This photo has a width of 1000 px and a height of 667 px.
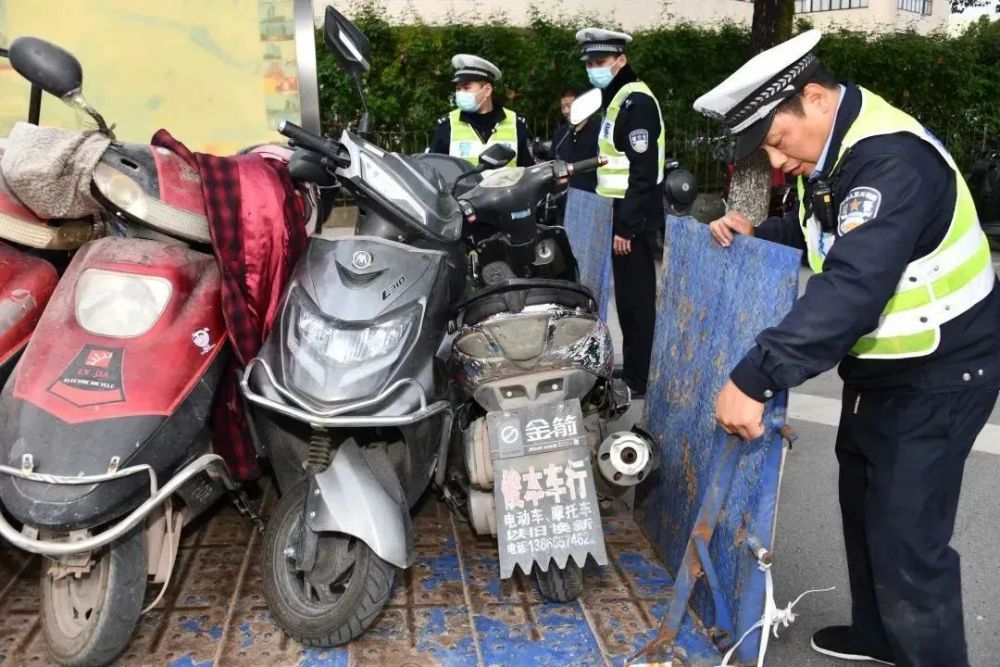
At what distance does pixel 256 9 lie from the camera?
5.02m

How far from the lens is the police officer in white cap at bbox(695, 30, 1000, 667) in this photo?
2037 mm

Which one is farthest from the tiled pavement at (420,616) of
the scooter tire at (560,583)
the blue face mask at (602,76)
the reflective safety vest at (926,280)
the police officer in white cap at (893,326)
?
the blue face mask at (602,76)

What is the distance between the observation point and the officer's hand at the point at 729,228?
271 cm

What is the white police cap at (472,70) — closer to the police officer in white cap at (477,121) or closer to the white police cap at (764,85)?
the police officer in white cap at (477,121)

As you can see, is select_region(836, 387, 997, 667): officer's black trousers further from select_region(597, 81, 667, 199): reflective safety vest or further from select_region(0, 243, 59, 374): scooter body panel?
select_region(597, 81, 667, 199): reflective safety vest

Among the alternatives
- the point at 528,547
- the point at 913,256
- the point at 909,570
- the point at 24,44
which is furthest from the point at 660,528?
the point at 24,44

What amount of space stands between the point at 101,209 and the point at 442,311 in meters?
1.14

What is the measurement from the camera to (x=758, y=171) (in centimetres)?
777

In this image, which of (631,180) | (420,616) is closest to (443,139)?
(631,180)

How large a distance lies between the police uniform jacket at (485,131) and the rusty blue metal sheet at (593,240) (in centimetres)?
100

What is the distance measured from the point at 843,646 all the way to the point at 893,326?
43.1 inches

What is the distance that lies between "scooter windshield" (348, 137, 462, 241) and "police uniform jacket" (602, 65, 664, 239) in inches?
88.3

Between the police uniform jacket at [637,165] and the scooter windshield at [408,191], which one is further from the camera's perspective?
the police uniform jacket at [637,165]

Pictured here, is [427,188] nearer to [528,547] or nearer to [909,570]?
[528,547]
